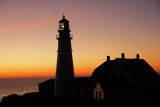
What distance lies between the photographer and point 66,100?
116 ft

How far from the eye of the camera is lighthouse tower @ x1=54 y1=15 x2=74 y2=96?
40438mm

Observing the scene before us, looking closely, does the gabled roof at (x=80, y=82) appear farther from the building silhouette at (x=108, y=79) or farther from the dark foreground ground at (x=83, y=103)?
the dark foreground ground at (x=83, y=103)

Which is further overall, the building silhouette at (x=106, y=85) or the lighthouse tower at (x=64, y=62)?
the lighthouse tower at (x=64, y=62)

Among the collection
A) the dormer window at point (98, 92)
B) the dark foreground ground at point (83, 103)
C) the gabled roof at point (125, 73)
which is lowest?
the dark foreground ground at point (83, 103)

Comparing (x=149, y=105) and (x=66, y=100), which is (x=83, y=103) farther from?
(x=149, y=105)

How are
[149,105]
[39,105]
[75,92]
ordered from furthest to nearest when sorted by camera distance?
1. [75,92]
2. [39,105]
3. [149,105]

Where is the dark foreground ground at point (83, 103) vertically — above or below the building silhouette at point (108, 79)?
below

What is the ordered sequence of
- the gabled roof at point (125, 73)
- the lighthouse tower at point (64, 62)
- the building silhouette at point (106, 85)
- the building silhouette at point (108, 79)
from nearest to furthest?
the building silhouette at point (106, 85), the building silhouette at point (108, 79), the gabled roof at point (125, 73), the lighthouse tower at point (64, 62)

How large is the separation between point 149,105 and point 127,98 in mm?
2405

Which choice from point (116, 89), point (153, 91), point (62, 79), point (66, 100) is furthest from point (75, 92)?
point (153, 91)

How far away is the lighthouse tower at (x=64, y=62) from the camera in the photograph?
133 ft

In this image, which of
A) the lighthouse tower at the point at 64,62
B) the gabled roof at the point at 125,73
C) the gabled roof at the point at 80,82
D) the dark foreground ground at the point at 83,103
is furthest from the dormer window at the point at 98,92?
the lighthouse tower at the point at 64,62

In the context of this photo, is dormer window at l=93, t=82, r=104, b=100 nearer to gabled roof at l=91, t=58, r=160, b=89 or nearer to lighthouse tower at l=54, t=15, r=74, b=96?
gabled roof at l=91, t=58, r=160, b=89

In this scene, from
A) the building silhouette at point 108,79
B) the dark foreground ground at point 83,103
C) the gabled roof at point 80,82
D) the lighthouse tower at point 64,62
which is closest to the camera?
the dark foreground ground at point 83,103
